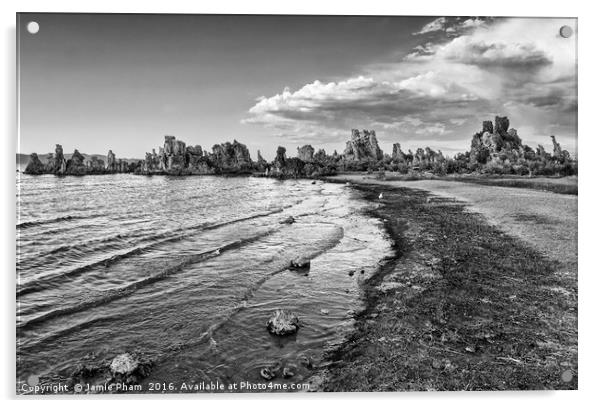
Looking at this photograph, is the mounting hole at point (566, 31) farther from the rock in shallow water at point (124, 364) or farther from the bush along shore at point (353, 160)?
the rock in shallow water at point (124, 364)

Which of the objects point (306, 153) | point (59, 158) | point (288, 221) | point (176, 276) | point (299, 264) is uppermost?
point (306, 153)

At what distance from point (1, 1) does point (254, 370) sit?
28.4 feet

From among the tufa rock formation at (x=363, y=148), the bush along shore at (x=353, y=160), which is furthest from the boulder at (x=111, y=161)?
the tufa rock formation at (x=363, y=148)

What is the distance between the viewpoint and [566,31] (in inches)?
322

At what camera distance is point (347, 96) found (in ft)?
29.9

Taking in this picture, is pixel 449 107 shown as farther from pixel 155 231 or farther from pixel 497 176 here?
pixel 155 231

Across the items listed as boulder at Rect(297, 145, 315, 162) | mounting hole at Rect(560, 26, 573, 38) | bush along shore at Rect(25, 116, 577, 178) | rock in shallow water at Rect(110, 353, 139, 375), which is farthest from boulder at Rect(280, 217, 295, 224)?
mounting hole at Rect(560, 26, 573, 38)

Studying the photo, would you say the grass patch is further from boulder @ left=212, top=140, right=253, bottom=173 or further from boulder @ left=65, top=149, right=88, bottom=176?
boulder @ left=65, top=149, right=88, bottom=176

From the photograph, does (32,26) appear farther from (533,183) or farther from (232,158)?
(533,183)

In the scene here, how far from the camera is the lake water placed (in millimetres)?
6801

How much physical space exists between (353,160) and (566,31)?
552 cm

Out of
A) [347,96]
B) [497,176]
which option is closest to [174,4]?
[347,96]
